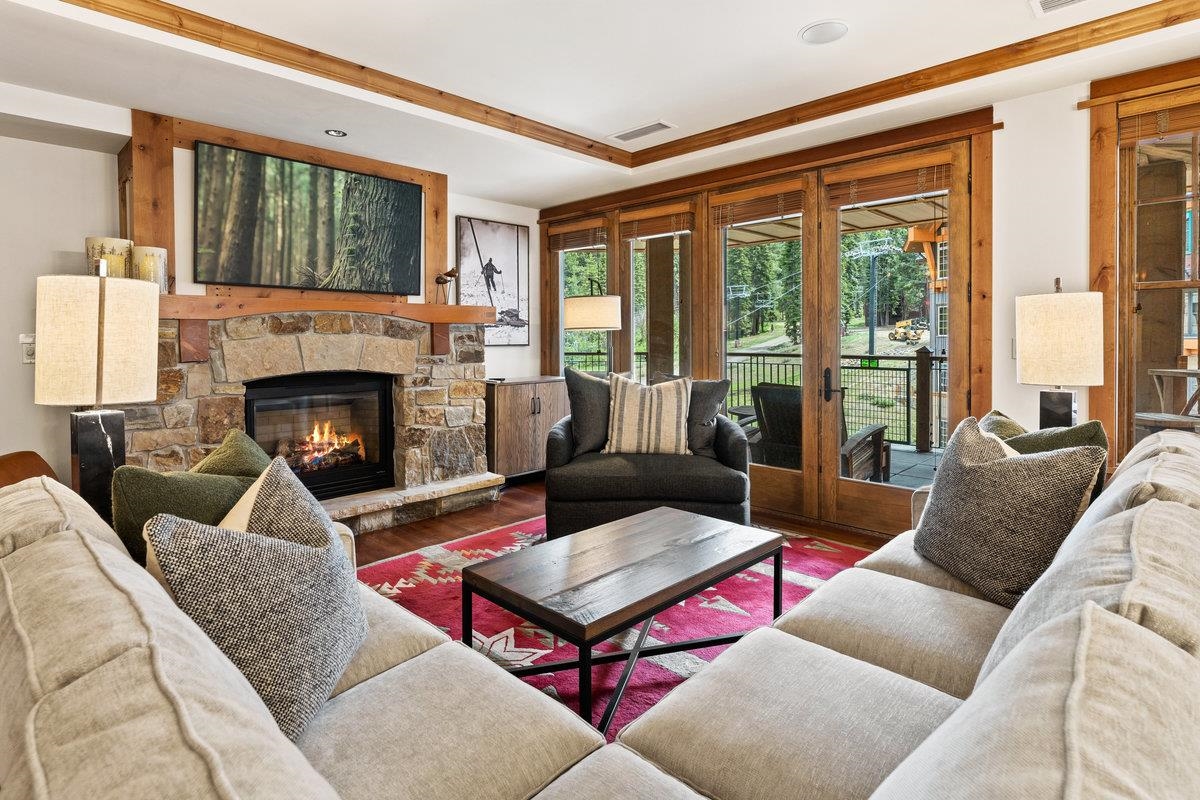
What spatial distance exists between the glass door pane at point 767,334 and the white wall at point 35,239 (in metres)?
3.84

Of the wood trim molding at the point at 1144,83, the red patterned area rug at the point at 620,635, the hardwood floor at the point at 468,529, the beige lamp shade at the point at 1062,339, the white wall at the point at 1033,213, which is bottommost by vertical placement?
the red patterned area rug at the point at 620,635

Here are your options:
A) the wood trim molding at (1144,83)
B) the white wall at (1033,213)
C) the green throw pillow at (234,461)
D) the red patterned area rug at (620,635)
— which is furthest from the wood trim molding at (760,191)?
the green throw pillow at (234,461)

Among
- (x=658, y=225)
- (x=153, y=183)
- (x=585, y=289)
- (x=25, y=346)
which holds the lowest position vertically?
(x=25, y=346)

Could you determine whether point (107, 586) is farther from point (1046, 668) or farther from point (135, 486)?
point (1046, 668)

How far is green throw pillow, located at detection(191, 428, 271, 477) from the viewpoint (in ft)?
5.56

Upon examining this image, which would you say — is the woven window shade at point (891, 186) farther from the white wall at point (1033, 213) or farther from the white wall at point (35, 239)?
the white wall at point (35, 239)

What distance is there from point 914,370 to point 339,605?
135 inches

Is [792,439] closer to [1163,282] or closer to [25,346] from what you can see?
[1163,282]

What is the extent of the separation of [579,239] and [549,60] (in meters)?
2.41

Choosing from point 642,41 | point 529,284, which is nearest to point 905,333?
point 642,41

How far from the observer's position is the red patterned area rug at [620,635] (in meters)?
2.17

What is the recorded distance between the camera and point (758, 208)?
4.30m

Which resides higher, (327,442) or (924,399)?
(924,399)

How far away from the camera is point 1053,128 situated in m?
3.16
